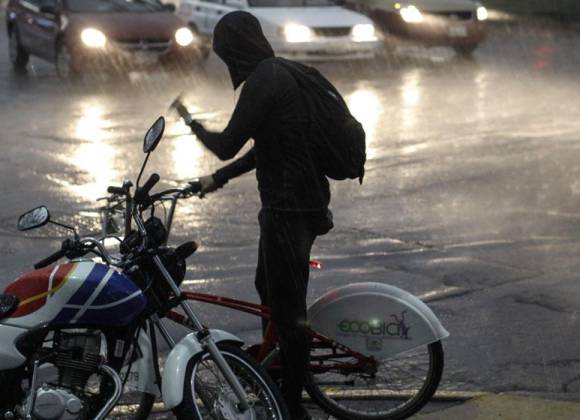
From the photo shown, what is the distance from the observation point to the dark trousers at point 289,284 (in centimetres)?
541

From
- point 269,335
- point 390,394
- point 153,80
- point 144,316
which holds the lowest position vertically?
point 153,80

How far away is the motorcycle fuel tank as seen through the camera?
4820mm

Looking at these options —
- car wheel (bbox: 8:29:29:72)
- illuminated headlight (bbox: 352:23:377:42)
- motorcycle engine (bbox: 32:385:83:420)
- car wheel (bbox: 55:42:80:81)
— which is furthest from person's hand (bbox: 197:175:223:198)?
car wheel (bbox: 8:29:29:72)

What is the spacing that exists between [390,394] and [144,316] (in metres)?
1.35

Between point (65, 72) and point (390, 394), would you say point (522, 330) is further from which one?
point (65, 72)

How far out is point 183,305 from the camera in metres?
5.01

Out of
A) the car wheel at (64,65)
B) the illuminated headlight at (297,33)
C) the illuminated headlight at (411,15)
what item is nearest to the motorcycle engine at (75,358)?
the car wheel at (64,65)

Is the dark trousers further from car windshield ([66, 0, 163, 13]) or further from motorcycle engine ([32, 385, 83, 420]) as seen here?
car windshield ([66, 0, 163, 13])

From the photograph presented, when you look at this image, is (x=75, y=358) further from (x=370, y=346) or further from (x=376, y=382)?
(x=376, y=382)

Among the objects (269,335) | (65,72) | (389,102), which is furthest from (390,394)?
(65,72)

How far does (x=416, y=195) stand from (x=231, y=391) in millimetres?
6570

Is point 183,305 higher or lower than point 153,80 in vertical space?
higher

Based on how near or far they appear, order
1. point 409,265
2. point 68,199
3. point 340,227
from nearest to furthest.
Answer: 1. point 409,265
2. point 340,227
3. point 68,199

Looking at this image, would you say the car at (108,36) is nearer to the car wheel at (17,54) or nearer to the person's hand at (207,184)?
the car wheel at (17,54)
